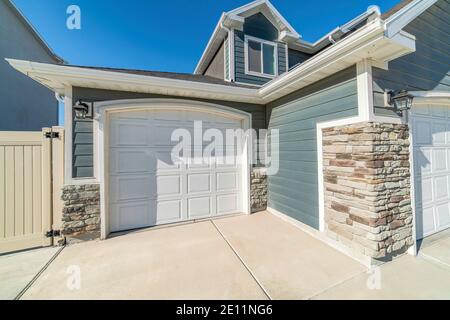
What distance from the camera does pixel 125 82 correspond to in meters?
3.33

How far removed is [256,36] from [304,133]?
449 centimetres

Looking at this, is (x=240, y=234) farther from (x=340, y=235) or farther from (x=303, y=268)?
(x=340, y=235)

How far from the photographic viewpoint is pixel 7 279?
7.64ft

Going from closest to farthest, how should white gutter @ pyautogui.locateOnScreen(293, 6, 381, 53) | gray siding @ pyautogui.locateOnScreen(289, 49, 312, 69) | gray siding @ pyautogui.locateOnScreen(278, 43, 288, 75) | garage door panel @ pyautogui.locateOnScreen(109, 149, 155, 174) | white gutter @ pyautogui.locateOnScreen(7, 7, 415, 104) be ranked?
white gutter @ pyautogui.locateOnScreen(7, 7, 415, 104), garage door panel @ pyautogui.locateOnScreen(109, 149, 155, 174), white gutter @ pyautogui.locateOnScreen(293, 6, 381, 53), gray siding @ pyautogui.locateOnScreen(278, 43, 288, 75), gray siding @ pyautogui.locateOnScreen(289, 49, 312, 69)

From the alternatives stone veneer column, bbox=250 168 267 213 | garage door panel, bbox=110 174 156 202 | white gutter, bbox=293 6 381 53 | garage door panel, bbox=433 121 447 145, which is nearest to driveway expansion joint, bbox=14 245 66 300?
garage door panel, bbox=110 174 156 202

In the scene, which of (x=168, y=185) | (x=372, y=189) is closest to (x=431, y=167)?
(x=372, y=189)

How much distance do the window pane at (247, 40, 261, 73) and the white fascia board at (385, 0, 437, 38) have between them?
12.9ft

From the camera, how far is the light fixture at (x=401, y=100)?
255 centimetres

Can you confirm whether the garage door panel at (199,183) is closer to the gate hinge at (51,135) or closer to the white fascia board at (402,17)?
the gate hinge at (51,135)

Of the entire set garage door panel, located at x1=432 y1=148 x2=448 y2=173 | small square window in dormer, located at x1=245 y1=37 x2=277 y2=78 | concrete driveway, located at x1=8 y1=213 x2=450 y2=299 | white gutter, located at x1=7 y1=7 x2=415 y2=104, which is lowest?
concrete driveway, located at x1=8 y1=213 x2=450 y2=299

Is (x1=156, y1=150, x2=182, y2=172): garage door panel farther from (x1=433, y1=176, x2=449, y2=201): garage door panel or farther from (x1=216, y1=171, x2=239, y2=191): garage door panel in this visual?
(x1=433, y1=176, x2=449, y2=201): garage door panel

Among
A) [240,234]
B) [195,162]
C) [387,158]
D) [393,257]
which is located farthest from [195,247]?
[387,158]

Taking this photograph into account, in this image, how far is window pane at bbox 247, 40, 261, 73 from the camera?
6.06 meters

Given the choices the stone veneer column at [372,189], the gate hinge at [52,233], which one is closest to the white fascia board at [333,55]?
the stone veneer column at [372,189]
